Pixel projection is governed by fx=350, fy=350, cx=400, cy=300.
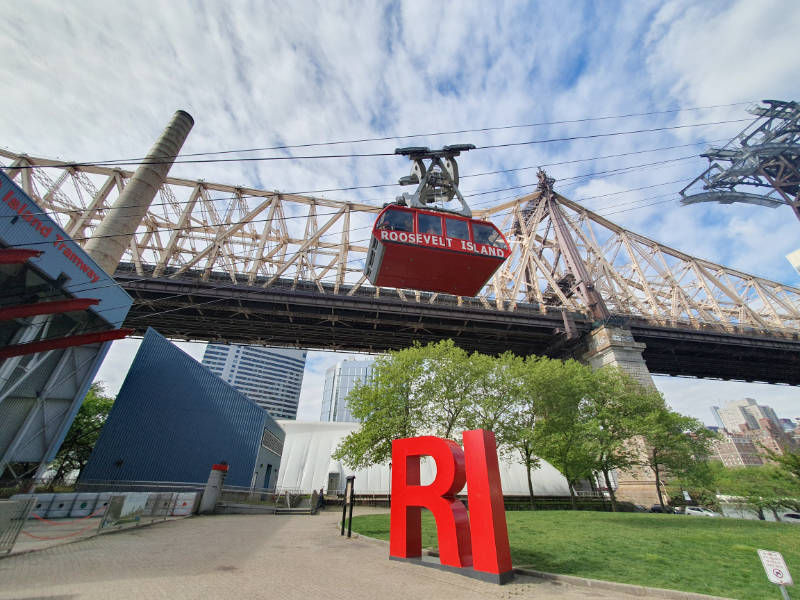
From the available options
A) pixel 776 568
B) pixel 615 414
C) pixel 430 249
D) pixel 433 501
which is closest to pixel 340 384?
pixel 615 414

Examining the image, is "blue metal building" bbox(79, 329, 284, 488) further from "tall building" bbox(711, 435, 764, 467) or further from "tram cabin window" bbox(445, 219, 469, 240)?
"tall building" bbox(711, 435, 764, 467)

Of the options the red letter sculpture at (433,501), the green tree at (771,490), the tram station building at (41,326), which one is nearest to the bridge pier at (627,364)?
the green tree at (771,490)

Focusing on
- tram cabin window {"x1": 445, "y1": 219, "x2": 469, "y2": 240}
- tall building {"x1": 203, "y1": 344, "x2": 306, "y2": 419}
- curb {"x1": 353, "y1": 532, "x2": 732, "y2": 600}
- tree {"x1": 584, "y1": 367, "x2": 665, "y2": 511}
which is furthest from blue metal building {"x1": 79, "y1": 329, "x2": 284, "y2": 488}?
tall building {"x1": 203, "y1": 344, "x2": 306, "y2": 419}

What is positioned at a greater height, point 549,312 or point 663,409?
point 549,312

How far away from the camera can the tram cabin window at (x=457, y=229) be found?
1214cm

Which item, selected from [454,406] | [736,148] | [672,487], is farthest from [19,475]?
[736,148]

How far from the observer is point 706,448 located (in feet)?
79.3

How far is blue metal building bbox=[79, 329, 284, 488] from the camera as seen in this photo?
24594 mm

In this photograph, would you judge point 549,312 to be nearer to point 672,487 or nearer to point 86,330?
point 672,487

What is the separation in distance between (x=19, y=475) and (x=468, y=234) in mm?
26045

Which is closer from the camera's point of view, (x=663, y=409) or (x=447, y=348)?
(x=663, y=409)

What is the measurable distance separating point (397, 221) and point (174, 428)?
2573 cm

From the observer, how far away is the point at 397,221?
1174cm

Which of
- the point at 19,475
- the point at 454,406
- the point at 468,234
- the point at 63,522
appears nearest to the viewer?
the point at 468,234
